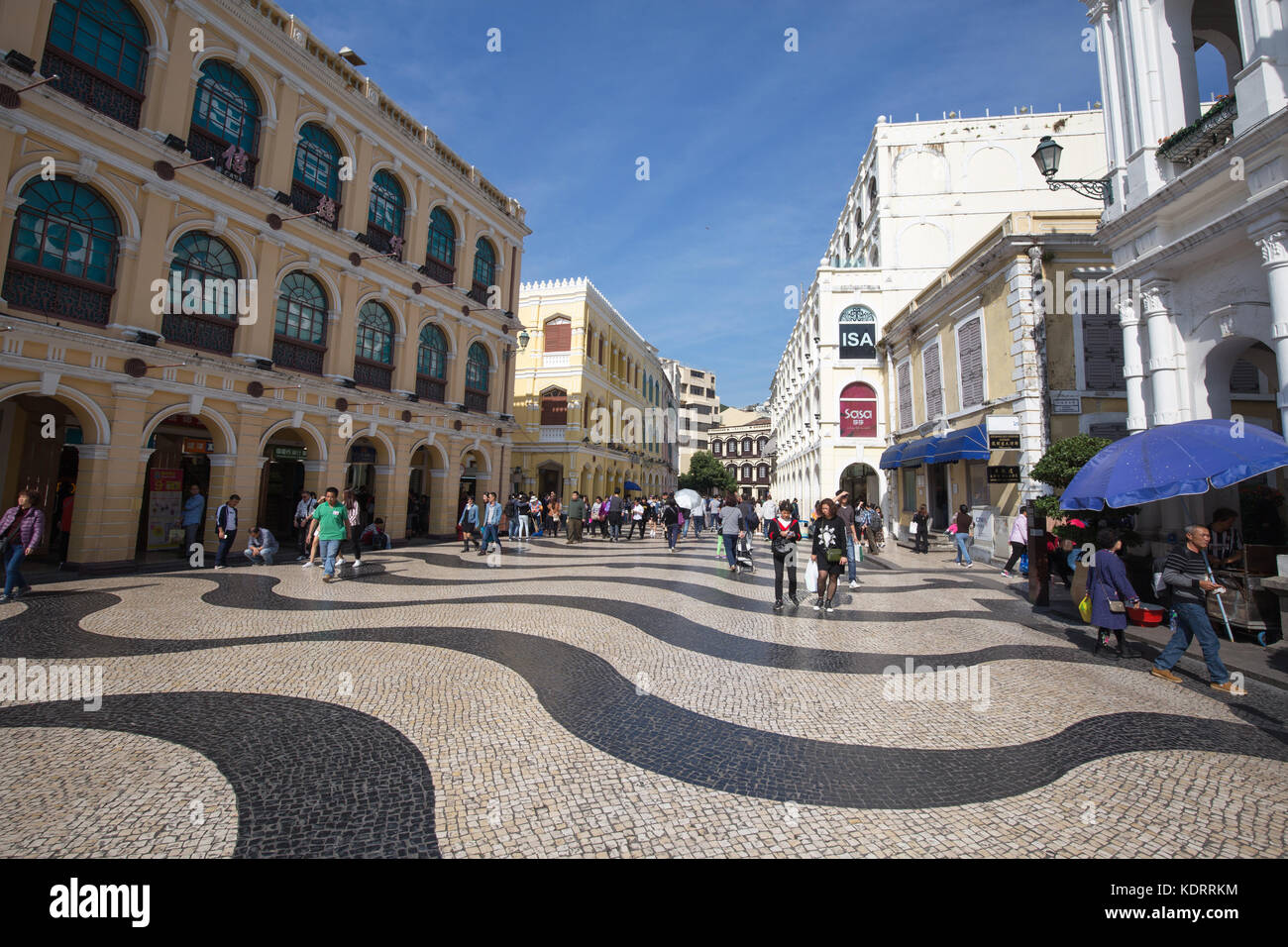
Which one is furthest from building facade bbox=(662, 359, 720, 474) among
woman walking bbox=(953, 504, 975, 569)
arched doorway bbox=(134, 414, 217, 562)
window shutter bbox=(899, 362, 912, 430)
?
arched doorway bbox=(134, 414, 217, 562)

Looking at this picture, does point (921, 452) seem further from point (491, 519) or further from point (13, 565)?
point (13, 565)

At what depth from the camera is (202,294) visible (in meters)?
12.8

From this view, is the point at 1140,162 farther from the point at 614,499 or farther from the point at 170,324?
the point at 170,324

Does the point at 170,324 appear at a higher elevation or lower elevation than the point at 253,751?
higher

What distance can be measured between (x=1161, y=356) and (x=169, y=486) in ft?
69.7

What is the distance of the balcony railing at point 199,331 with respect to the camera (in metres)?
12.1

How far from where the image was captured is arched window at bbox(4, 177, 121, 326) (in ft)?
32.8

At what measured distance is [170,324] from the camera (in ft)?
39.8

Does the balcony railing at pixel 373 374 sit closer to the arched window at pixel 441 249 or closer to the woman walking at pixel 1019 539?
the arched window at pixel 441 249

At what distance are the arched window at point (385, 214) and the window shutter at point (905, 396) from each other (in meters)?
19.9

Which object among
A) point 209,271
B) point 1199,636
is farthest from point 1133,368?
point 209,271
